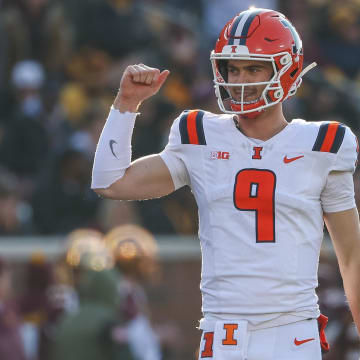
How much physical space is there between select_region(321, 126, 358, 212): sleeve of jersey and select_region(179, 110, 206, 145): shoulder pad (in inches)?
20.5

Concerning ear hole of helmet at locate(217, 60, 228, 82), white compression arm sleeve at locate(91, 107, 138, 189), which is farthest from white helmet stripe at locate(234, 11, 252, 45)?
white compression arm sleeve at locate(91, 107, 138, 189)

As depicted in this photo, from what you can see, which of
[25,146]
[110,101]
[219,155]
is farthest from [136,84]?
[110,101]

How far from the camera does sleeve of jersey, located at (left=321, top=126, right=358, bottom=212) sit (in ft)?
14.8

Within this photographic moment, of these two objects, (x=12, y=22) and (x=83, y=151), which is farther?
(x=12, y=22)

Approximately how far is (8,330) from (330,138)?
3520mm

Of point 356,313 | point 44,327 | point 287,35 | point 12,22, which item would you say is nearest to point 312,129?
point 287,35

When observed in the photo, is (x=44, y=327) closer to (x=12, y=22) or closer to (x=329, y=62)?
(x=12, y=22)

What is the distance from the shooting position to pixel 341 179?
451cm

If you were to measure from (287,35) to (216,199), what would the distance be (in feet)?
2.45

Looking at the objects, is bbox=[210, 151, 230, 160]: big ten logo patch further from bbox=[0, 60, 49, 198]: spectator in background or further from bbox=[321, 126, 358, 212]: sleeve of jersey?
bbox=[0, 60, 49, 198]: spectator in background

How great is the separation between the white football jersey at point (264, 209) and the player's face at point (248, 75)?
16 centimetres

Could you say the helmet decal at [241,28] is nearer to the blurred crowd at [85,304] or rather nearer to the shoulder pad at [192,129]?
the shoulder pad at [192,129]

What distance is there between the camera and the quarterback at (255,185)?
14.5 ft

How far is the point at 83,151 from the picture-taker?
33.6 feet
